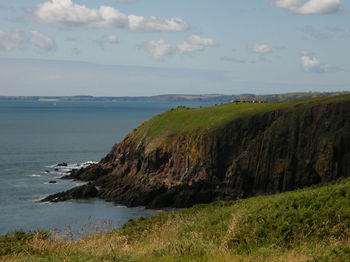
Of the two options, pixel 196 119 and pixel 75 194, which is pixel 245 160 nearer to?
pixel 196 119

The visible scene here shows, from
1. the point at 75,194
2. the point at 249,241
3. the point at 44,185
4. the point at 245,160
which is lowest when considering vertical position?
the point at 44,185

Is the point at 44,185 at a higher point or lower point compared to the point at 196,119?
lower

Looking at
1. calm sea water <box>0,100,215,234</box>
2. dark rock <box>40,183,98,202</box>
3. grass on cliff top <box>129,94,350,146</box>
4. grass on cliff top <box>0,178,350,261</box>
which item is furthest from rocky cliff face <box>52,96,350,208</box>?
grass on cliff top <box>0,178,350,261</box>

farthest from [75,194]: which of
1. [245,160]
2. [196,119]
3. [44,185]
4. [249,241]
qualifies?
[249,241]

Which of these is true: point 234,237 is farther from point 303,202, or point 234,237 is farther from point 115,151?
point 115,151

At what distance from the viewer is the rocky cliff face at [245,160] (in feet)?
189

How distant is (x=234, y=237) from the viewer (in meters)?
14.0

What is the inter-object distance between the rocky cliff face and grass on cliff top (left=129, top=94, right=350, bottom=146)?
1.91 m

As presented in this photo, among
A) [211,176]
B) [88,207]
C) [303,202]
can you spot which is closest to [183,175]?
[211,176]

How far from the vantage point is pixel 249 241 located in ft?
45.9

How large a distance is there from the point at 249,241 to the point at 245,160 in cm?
4743

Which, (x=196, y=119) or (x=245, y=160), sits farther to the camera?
(x=196, y=119)

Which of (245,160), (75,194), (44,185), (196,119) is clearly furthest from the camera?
(196,119)

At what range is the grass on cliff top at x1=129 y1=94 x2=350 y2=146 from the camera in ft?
232
